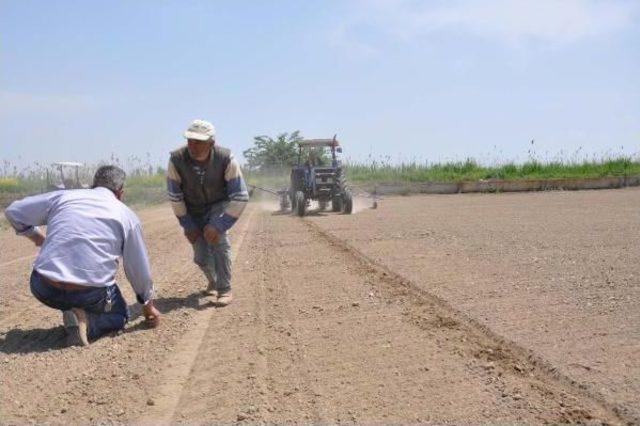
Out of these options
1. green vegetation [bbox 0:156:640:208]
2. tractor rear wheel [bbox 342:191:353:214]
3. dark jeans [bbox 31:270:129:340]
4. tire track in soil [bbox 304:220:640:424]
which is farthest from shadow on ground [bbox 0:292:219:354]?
green vegetation [bbox 0:156:640:208]

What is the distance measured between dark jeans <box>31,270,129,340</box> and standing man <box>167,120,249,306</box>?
4.05 ft

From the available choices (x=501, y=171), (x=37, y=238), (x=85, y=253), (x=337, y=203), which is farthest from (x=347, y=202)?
(x=501, y=171)

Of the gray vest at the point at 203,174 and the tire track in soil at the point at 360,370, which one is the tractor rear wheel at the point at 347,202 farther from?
the gray vest at the point at 203,174

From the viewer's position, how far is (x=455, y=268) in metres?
8.00

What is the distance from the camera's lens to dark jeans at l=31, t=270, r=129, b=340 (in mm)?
4871

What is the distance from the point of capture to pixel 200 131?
20.0 ft

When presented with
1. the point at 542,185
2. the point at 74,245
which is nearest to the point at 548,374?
the point at 74,245

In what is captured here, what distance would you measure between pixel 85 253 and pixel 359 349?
6.62 ft

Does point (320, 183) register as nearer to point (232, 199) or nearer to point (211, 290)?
point (211, 290)

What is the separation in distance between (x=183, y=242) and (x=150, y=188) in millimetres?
24065

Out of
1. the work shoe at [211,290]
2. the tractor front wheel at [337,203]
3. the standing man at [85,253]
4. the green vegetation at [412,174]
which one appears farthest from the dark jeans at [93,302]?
the green vegetation at [412,174]

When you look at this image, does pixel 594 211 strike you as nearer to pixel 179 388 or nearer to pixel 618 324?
pixel 618 324

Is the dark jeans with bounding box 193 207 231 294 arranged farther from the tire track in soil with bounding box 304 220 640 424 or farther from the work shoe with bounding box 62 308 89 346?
the work shoe with bounding box 62 308 89 346

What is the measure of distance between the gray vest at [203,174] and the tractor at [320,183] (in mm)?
13377
